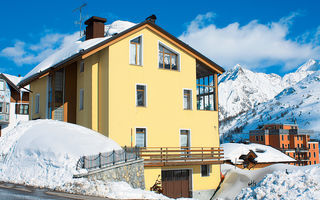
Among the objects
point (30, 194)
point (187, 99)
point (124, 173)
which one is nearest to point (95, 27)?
point (187, 99)

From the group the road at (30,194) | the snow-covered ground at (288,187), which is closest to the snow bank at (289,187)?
the snow-covered ground at (288,187)

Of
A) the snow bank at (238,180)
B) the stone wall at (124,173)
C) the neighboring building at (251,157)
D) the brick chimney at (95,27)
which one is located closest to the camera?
the stone wall at (124,173)

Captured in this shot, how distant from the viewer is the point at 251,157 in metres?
52.4

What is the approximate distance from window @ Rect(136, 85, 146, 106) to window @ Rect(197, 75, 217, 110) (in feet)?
17.4

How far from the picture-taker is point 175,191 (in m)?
26.4

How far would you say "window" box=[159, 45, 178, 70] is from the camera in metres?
27.5

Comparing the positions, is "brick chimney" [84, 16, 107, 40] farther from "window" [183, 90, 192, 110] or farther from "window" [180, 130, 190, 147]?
"window" [180, 130, 190, 147]

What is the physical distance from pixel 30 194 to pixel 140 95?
14171mm

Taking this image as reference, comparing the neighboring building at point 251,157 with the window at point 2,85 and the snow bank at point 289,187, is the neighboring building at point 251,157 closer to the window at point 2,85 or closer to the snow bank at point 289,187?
the snow bank at point 289,187

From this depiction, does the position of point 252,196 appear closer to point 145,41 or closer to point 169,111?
point 169,111

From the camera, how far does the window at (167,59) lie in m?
27.5

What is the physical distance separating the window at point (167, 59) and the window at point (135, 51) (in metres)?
1.88

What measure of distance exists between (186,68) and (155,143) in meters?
6.62

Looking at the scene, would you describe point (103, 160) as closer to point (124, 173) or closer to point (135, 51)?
point (124, 173)
